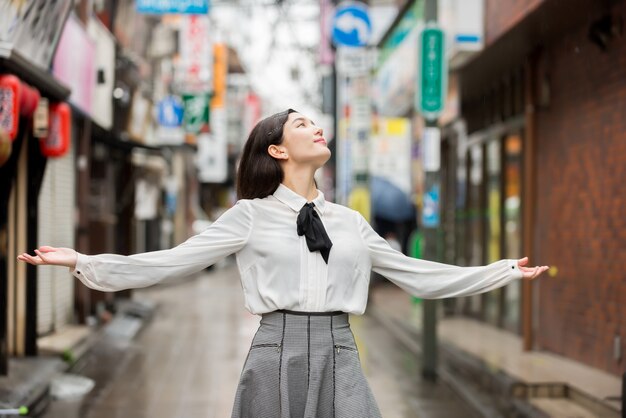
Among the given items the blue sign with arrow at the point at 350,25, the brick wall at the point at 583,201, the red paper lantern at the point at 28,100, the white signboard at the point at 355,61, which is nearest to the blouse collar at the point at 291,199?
the brick wall at the point at 583,201

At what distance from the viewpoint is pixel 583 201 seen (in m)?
11.1

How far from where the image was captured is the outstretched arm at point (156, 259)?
12.3ft

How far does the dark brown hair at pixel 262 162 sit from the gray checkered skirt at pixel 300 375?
57 cm

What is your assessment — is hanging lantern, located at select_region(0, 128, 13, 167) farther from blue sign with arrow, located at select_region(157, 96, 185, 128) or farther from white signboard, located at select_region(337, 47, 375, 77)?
blue sign with arrow, located at select_region(157, 96, 185, 128)

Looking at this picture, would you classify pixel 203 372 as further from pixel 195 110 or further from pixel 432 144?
pixel 195 110

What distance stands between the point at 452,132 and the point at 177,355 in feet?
28.7

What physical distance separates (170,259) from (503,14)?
9.35 m

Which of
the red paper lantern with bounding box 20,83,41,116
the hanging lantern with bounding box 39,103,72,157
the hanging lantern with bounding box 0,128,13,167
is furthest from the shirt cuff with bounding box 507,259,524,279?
the hanging lantern with bounding box 39,103,72,157

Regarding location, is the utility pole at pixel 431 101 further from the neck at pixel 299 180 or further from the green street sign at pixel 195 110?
the green street sign at pixel 195 110

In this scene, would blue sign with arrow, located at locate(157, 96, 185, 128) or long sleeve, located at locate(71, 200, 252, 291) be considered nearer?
long sleeve, located at locate(71, 200, 252, 291)

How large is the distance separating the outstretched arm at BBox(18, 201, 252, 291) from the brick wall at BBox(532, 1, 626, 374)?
6676mm

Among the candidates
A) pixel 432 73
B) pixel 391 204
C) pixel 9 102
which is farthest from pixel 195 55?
pixel 9 102

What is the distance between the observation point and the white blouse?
12.5 ft

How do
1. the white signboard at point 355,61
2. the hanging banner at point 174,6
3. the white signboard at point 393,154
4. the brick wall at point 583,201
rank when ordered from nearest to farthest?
the brick wall at point 583,201, the hanging banner at point 174,6, the white signboard at point 355,61, the white signboard at point 393,154
